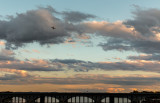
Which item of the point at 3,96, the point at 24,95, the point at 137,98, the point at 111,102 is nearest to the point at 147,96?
the point at 137,98

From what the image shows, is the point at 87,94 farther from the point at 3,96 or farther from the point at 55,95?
the point at 3,96

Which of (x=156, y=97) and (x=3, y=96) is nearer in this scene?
(x=3, y=96)

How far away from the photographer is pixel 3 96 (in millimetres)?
140750

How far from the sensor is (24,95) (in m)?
142

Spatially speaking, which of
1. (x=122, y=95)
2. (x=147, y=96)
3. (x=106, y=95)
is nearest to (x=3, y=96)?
(x=106, y=95)

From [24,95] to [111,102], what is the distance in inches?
1880

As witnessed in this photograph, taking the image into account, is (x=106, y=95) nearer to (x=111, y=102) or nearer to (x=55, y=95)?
(x=111, y=102)

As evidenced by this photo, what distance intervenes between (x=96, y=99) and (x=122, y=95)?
14.7 m

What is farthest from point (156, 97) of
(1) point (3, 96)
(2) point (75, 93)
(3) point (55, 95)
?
(1) point (3, 96)

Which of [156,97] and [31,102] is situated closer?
[31,102]

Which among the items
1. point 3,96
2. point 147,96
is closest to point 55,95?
point 3,96

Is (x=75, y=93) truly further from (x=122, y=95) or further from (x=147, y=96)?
(x=147, y=96)

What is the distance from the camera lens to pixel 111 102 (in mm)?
146125

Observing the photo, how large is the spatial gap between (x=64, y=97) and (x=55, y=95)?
507 cm
